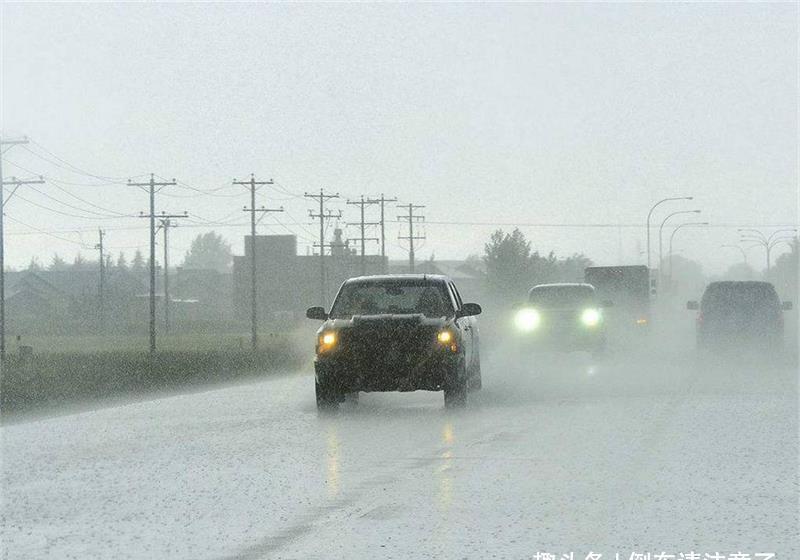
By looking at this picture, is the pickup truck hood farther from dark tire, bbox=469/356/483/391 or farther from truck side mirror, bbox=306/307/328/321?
dark tire, bbox=469/356/483/391

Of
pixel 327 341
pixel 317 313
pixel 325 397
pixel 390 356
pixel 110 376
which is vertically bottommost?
pixel 110 376

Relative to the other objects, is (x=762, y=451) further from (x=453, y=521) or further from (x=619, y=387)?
(x=619, y=387)

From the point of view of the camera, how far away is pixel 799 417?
17.5 m

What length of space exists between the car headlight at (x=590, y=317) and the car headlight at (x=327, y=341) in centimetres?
1462

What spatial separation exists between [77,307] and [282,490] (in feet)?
424

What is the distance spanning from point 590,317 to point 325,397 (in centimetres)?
1473

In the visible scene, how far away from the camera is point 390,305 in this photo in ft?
65.3

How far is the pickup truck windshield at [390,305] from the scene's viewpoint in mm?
19641

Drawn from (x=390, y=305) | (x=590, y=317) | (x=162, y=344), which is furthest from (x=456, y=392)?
(x=162, y=344)

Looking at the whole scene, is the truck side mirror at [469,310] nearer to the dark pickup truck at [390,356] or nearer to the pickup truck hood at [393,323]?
the dark pickup truck at [390,356]

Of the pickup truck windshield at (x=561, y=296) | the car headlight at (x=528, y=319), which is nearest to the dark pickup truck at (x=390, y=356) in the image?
the car headlight at (x=528, y=319)

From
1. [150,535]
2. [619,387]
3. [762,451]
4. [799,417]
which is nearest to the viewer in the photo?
[150,535]

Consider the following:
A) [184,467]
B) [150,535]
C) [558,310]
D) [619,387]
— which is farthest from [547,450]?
[558,310]

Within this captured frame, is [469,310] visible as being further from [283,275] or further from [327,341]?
[283,275]
